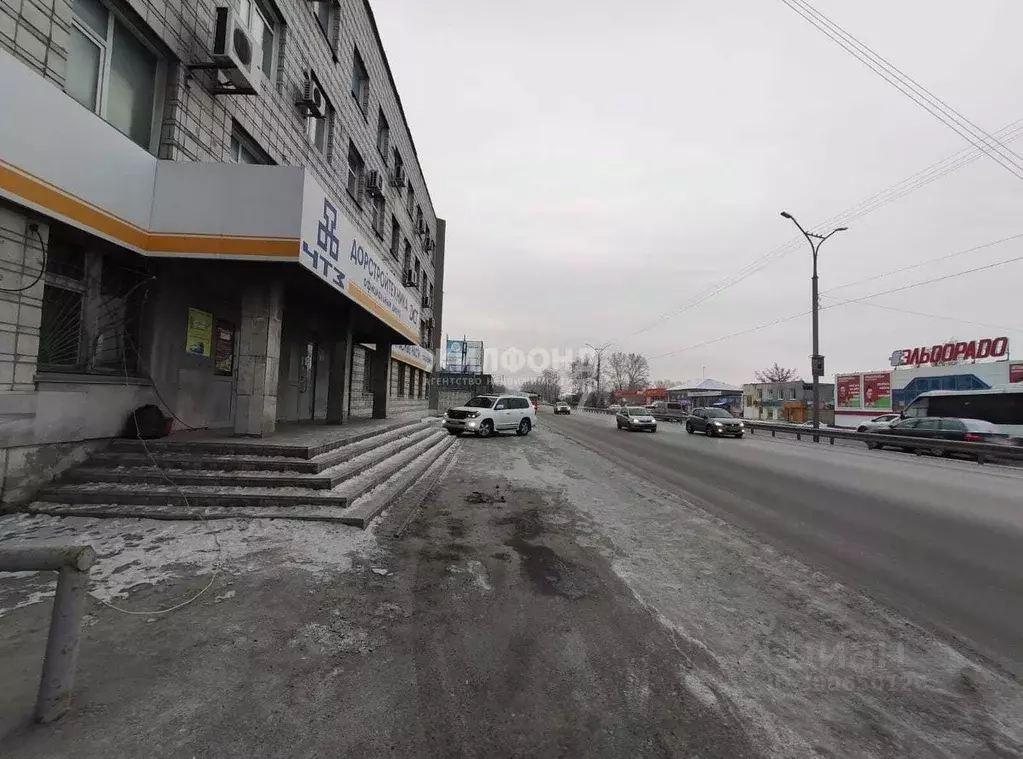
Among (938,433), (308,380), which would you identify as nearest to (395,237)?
(308,380)

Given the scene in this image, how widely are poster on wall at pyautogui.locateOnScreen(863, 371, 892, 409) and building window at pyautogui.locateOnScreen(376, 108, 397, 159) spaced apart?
40.2 metres

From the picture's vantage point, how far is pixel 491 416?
2047 cm

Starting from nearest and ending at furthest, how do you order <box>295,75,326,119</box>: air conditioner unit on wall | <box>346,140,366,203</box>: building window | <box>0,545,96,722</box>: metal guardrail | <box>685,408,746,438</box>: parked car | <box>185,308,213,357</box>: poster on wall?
<box>0,545,96,722</box>: metal guardrail, <box>185,308,213,357</box>: poster on wall, <box>295,75,326,119</box>: air conditioner unit on wall, <box>346,140,366,203</box>: building window, <box>685,408,746,438</box>: parked car

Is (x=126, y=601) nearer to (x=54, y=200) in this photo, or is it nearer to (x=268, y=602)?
(x=268, y=602)

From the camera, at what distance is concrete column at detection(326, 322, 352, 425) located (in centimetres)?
1326

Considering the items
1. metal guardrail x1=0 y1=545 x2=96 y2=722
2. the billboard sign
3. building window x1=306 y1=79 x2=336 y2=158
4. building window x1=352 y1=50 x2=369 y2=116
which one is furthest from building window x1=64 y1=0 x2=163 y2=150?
building window x1=352 y1=50 x2=369 y2=116

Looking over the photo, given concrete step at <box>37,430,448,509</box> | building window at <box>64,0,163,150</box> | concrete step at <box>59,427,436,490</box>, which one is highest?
→ building window at <box>64,0,163,150</box>

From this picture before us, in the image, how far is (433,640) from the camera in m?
3.46

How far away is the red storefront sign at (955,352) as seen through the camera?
124ft

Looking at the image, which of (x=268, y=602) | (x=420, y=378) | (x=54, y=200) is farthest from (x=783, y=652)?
(x=420, y=378)

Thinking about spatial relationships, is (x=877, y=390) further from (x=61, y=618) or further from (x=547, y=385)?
(x=547, y=385)

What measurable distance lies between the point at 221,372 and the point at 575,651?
356 inches

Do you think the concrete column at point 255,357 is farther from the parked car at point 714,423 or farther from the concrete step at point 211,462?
the parked car at point 714,423

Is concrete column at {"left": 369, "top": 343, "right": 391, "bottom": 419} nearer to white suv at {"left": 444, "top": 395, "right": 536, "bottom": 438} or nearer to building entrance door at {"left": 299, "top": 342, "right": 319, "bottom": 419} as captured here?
building entrance door at {"left": 299, "top": 342, "right": 319, "bottom": 419}
